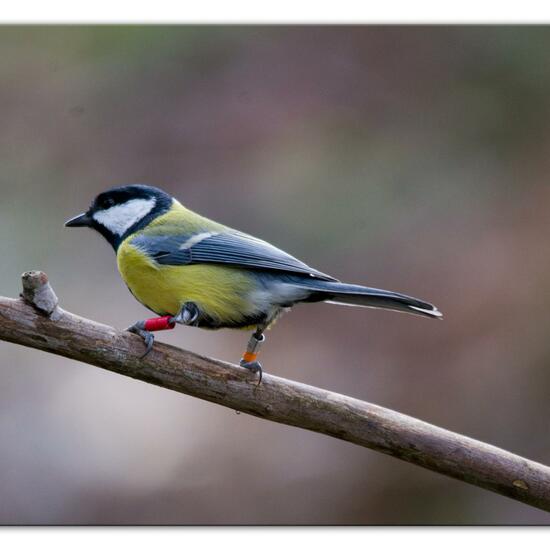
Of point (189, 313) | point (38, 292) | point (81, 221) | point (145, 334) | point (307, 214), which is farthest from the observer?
point (307, 214)

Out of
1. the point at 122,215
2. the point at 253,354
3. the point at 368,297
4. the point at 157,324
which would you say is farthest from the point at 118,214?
the point at 368,297

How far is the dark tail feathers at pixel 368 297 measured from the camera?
1717 mm

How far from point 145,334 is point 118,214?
1.45 ft

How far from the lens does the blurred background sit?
7.57 feet

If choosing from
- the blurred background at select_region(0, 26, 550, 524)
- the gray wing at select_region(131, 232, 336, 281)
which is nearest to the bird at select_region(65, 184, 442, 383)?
Answer: the gray wing at select_region(131, 232, 336, 281)

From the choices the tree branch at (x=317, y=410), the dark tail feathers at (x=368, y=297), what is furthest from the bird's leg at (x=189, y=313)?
the dark tail feathers at (x=368, y=297)

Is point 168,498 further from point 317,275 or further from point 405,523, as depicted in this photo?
point 317,275

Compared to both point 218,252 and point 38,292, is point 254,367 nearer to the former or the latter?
point 218,252

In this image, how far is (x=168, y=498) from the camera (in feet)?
7.05

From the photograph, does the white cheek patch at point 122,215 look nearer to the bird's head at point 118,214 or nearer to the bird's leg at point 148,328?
the bird's head at point 118,214

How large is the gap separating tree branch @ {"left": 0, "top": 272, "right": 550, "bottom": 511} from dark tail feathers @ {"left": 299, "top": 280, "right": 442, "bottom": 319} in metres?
0.23

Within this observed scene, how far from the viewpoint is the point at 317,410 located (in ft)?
5.78

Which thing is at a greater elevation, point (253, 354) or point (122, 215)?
point (122, 215)
